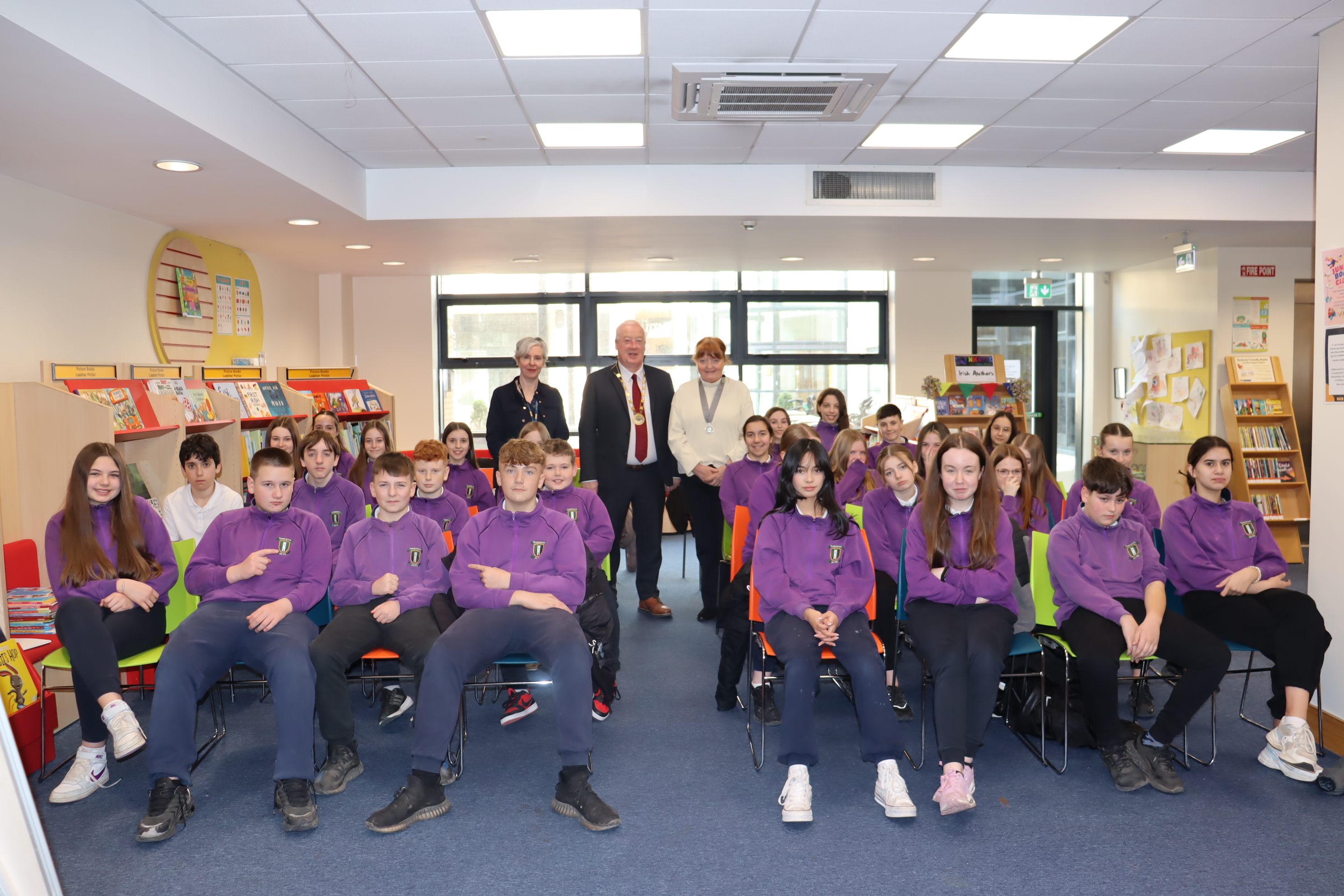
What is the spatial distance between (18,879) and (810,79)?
12.7 feet

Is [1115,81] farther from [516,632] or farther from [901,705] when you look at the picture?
[516,632]

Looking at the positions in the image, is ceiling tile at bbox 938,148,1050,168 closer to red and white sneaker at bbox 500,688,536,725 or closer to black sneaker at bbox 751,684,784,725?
black sneaker at bbox 751,684,784,725

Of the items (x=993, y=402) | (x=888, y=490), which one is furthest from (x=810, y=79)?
(x=993, y=402)

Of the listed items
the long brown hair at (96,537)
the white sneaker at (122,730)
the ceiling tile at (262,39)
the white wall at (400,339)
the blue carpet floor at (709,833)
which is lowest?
the blue carpet floor at (709,833)

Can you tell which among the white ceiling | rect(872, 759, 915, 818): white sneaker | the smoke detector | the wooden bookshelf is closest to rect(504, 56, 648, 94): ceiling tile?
the white ceiling

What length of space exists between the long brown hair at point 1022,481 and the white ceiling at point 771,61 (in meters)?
1.83

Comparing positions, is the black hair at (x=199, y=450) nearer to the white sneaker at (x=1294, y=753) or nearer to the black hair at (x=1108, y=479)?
the black hair at (x=1108, y=479)

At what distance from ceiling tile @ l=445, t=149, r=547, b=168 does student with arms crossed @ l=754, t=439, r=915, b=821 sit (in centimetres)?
310

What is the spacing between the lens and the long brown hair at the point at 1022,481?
4.00 m

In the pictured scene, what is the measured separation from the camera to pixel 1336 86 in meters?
3.46

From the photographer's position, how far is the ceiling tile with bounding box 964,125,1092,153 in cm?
504

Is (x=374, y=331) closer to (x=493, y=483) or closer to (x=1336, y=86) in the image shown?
(x=493, y=483)

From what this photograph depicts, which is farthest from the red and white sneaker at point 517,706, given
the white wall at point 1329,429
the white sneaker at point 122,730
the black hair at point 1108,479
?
the white wall at point 1329,429

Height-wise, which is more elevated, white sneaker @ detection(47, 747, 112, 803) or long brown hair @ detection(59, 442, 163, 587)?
long brown hair @ detection(59, 442, 163, 587)
